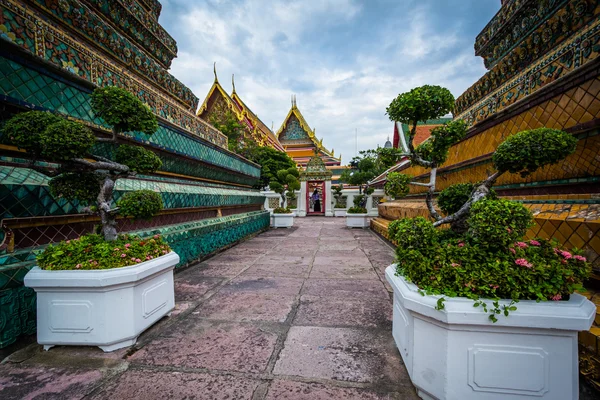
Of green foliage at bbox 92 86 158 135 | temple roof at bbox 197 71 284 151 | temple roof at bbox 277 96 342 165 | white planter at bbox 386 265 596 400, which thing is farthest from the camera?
temple roof at bbox 277 96 342 165

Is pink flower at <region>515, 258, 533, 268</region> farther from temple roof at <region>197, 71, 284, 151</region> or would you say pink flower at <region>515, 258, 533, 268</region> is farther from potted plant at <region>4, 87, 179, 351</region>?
temple roof at <region>197, 71, 284, 151</region>

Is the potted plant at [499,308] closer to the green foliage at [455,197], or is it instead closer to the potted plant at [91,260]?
the green foliage at [455,197]

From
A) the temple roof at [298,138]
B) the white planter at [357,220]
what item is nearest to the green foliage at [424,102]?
the white planter at [357,220]

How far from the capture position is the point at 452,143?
2.24 m

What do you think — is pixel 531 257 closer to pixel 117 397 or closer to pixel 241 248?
pixel 117 397

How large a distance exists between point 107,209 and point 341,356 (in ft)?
7.53

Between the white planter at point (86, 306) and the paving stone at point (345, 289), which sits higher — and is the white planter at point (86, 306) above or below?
above

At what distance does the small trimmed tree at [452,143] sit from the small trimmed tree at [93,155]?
7.73 feet

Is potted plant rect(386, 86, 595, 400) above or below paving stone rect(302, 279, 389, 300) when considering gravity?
above

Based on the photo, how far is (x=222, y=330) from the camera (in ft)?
7.53

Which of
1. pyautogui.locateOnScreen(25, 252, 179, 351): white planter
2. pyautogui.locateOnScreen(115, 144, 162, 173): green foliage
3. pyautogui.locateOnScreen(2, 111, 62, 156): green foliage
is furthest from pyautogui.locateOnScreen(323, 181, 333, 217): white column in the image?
pyautogui.locateOnScreen(2, 111, 62, 156): green foliage

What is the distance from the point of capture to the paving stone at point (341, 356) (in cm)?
170

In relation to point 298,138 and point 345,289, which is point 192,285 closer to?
point 345,289

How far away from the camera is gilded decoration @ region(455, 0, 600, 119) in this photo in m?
2.35
